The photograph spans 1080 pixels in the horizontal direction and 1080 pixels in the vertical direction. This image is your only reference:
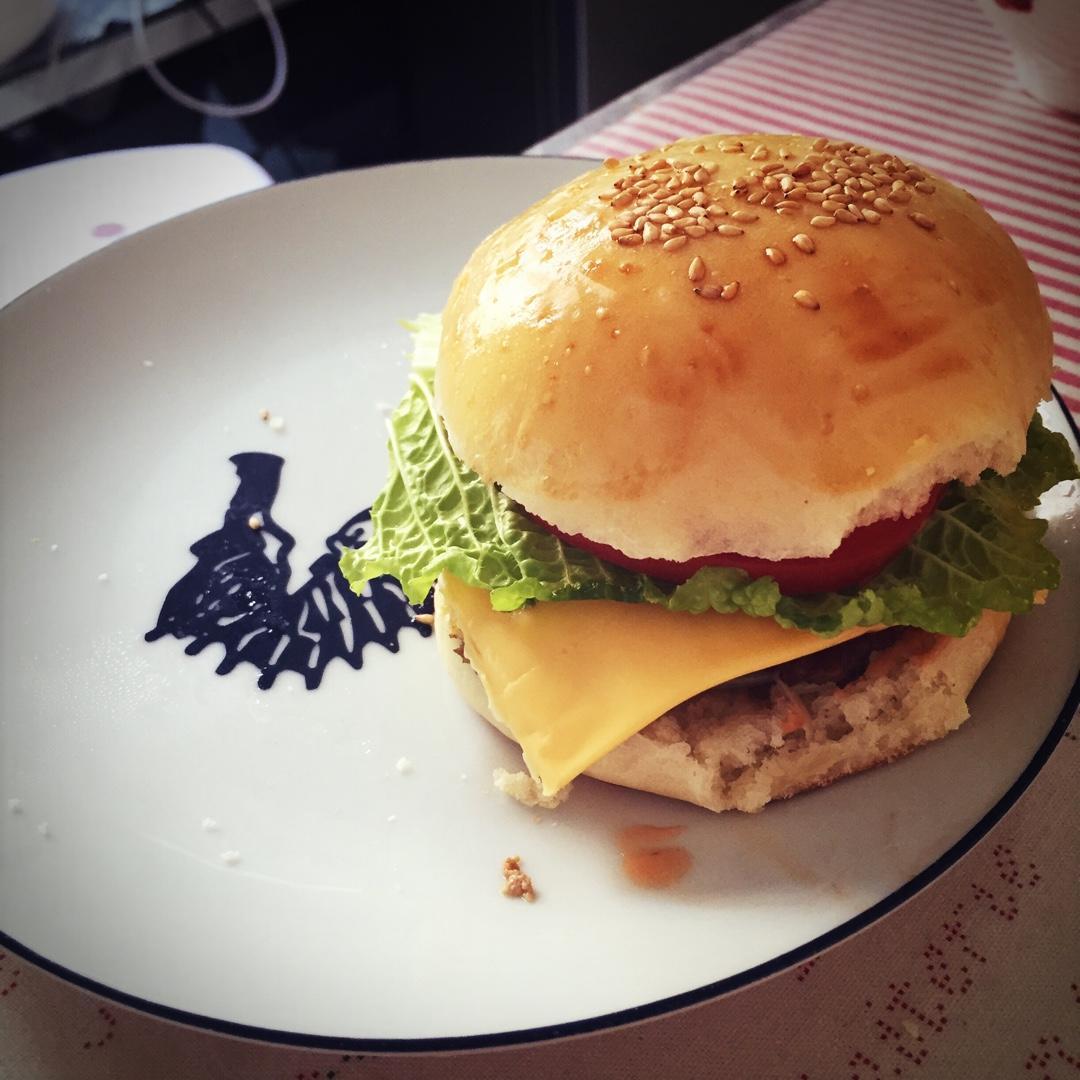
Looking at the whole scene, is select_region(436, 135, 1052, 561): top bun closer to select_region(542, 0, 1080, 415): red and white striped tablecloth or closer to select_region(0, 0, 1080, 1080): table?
select_region(0, 0, 1080, 1080): table

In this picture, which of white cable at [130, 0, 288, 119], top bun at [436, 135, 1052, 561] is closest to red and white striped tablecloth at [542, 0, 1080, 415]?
top bun at [436, 135, 1052, 561]

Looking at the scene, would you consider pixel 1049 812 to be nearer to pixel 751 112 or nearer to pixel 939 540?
pixel 939 540

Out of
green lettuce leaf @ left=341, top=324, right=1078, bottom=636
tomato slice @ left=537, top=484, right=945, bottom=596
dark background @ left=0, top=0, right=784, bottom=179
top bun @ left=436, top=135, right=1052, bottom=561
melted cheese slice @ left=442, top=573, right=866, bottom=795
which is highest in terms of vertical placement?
top bun @ left=436, top=135, right=1052, bottom=561

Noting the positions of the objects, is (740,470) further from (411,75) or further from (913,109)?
(411,75)

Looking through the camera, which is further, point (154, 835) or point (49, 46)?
point (49, 46)

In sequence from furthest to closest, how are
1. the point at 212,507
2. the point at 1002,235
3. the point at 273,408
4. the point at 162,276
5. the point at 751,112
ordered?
the point at 751,112
the point at 162,276
the point at 273,408
the point at 212,507
the point at 1002,235

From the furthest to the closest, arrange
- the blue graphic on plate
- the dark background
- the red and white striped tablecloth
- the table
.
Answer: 1. the dark background
2. the red and white striped tablecloth
3. the blue graphic on plate
4. the table

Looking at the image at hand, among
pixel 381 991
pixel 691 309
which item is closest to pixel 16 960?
pixel 381 991
